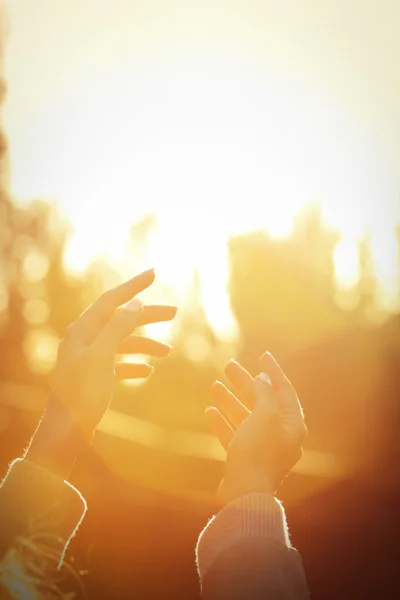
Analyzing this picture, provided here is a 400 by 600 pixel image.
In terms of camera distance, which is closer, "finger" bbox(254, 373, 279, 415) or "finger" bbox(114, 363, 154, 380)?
"finger" bbox(254, 373, 279, 415)

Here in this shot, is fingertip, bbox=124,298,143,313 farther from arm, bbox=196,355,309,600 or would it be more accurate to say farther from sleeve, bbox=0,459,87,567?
sleeve, bbox=0,459,87,567

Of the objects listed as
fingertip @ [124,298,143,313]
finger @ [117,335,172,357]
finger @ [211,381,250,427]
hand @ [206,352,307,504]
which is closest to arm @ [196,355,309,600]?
hand @ [206,352,307,504]

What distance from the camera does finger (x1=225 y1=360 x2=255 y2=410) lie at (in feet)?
6.72

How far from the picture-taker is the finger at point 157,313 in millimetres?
2035

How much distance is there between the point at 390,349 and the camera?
22406 mm

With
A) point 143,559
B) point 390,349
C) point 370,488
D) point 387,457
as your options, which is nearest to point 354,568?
point 370,488

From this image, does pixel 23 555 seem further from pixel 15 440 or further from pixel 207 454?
pixel 15 440

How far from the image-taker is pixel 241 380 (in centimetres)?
207

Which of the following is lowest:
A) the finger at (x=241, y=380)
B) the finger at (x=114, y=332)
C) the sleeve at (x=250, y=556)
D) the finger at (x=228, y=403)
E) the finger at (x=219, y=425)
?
the sleeve at (x=250, y=556)

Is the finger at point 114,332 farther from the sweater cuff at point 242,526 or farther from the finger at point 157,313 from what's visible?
the sweater cuff at point 242,526

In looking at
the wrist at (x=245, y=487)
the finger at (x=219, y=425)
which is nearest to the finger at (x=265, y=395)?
the wrist at (x=245, y=487)

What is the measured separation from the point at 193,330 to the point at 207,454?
77035 mm

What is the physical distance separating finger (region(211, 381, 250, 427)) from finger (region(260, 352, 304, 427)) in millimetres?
299

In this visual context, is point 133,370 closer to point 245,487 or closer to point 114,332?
point 114,332
